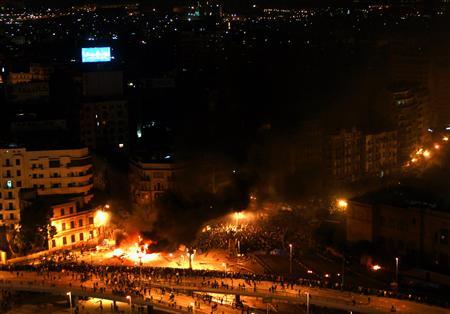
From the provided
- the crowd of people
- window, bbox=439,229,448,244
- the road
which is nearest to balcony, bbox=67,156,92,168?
the crowd of people

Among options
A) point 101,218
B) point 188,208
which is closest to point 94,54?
point 101,218

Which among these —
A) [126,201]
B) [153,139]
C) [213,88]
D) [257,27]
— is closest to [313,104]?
[213,88]

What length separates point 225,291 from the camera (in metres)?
18.2

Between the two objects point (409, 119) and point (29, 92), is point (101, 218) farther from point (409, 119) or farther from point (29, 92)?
point (409, 119)

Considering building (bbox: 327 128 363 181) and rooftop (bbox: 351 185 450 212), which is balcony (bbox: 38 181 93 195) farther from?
building (bbox: 327 128 363 181)

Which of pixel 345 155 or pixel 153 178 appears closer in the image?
pixel 153 178

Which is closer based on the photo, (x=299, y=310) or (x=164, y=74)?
(x=299, y=310)

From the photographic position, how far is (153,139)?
31.6 m

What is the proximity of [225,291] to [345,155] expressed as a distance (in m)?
13.7

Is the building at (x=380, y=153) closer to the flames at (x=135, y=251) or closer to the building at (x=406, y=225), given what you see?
the building at (x=406, y=225)

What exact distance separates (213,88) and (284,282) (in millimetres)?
23172

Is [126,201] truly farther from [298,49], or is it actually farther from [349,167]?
[298,49]

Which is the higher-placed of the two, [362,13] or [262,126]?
[362,13]

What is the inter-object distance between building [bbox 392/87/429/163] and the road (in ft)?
55.0
